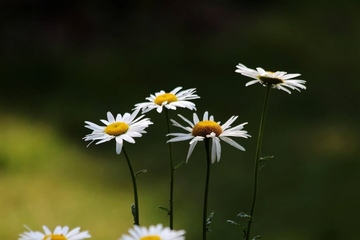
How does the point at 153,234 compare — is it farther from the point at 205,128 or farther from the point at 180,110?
the point at 180,110

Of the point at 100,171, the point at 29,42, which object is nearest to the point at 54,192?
the point at 100,171

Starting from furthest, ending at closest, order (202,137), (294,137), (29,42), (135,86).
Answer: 1. (29,42)
2. (135,86)
3. (294,137)
4. (202,137)

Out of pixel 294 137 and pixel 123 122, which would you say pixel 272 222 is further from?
pixel 123 122

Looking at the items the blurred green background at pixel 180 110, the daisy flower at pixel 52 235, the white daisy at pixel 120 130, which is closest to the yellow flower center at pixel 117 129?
the white daisy at pixel 120 130

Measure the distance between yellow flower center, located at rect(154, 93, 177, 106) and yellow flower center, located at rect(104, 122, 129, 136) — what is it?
44mm

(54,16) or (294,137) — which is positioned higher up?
(54,16)

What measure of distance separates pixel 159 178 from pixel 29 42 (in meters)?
0.88

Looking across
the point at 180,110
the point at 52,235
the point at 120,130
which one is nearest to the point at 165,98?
the point at 120,130

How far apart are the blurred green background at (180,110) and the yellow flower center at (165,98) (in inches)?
28.0

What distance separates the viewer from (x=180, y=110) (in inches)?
65.6

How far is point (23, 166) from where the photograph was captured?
1491 millimetres

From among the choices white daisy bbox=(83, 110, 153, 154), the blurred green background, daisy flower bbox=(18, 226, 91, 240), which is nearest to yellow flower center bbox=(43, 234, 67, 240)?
daisy flower bbox=(18, 226, 91, 240)

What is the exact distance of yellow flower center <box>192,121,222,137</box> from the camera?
19.0 inches

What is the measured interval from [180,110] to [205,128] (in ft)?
3.87
